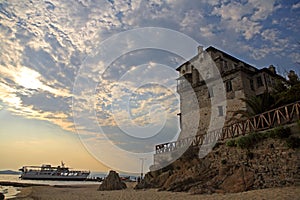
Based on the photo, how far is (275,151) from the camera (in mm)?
13180

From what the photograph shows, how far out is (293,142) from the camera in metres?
12.2

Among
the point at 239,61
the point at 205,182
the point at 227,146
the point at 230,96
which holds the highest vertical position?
the point at 239,61

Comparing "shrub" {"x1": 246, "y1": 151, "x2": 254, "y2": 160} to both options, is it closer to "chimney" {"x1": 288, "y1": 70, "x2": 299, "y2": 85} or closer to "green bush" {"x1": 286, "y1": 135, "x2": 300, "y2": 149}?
"green bush" {"x1": 286, "y1": 135, "x2": 300, "y2": 149}

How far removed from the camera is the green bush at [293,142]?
12.1 m

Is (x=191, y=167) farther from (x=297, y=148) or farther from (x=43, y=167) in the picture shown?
(x=43, y=167)

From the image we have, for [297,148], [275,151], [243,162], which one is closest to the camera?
[297,148]

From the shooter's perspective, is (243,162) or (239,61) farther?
(239,61)

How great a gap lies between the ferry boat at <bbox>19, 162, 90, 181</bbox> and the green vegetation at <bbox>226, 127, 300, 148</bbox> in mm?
71104

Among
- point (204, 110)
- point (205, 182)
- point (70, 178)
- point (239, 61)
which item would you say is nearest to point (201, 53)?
point (239, 61)

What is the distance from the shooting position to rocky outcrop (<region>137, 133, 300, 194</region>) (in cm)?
1248

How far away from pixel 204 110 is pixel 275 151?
1668cm

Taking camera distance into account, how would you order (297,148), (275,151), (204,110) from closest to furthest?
(297,148)
(275,151)
(204,110)

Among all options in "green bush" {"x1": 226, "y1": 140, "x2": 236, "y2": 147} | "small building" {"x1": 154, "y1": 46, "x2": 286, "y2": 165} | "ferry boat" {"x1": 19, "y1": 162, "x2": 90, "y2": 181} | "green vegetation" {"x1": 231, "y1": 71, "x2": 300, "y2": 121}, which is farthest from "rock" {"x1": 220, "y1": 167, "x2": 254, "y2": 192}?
"ferry boat" {"x1": 19, "y1": 162, "x2": 90, "y2": 181}

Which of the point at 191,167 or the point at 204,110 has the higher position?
the point at 204,110
